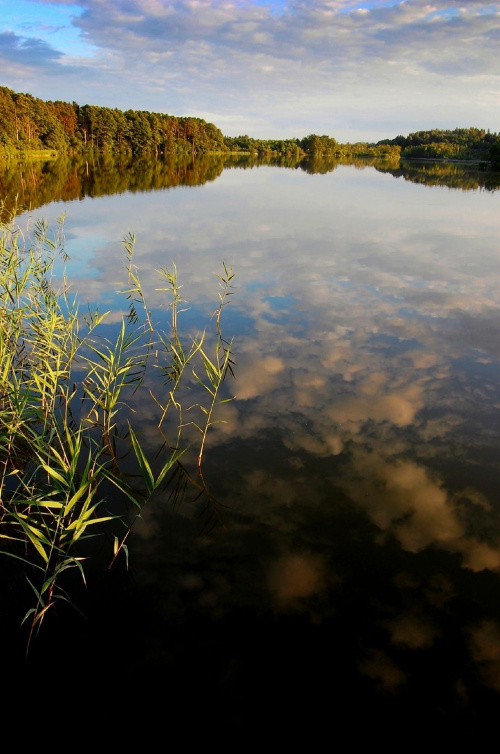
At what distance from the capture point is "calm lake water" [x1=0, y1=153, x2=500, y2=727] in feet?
11.3

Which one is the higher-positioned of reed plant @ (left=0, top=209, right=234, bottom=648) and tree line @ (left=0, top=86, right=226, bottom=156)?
tree line @ (left=0, top=86, right=226, bottom=156)

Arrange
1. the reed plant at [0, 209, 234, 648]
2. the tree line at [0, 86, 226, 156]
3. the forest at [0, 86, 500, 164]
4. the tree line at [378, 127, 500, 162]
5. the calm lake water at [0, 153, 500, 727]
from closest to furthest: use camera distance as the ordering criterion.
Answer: the calm lake water at [0, 153, 500, 727]
the reed plant at [0, 209, 234, 648]
the tree line at [0, 86, 226, 156]
the forest at [0, 86, 500, 164]
the tree line at [378, 127, 500, 162]

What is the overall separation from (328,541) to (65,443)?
349 cm

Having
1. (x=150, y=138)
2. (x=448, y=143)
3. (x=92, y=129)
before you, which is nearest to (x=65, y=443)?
(x=92, y=129)

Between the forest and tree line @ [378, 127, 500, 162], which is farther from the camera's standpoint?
tree line @ [378, 127, 500, 162]

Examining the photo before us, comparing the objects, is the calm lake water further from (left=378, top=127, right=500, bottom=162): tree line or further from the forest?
(left=378, top=127, right=500, bottom=162): tree line

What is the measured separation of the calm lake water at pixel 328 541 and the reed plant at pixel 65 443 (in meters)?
0.29

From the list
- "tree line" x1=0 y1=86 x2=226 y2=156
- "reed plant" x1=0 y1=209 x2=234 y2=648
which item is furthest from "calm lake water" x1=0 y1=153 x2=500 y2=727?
"tree line" x1=0 y1=86 x2=226 y2=156

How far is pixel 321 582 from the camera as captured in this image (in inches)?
165

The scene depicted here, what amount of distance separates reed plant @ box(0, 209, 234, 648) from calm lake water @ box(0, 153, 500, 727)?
289 millimetres

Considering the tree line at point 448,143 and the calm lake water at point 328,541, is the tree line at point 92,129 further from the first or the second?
the tree line at point 448,143

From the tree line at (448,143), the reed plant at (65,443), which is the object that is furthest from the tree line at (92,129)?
the tree line at (448,143)

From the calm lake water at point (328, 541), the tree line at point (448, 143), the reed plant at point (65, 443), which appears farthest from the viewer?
the tree line at point (448, 143)

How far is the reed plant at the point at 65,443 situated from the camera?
398 cm
